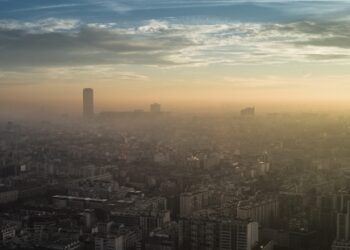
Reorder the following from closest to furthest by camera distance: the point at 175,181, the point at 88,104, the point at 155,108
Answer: the point at 175,181, the point at 88,104, the point at 155,108

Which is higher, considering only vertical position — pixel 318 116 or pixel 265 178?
pixel 318 116

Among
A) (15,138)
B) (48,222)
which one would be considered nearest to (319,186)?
(48,222)

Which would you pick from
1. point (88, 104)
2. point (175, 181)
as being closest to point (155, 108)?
point (88, 104)

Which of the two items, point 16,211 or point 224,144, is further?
point 224,144

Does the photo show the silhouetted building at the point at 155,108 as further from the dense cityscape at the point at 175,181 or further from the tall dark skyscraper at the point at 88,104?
the tall dark skyscraper at the point at 88,104

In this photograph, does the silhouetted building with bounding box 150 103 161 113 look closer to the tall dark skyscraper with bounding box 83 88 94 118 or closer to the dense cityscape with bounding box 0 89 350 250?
the dense cityscape with bounding box 0 89 350 250

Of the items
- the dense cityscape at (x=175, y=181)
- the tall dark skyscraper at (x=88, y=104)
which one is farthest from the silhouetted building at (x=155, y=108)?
the tall dark skyscraper at (x=88, y=104)

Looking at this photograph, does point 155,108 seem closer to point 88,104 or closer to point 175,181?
point 88,104

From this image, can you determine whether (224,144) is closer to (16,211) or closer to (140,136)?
(140,136)
